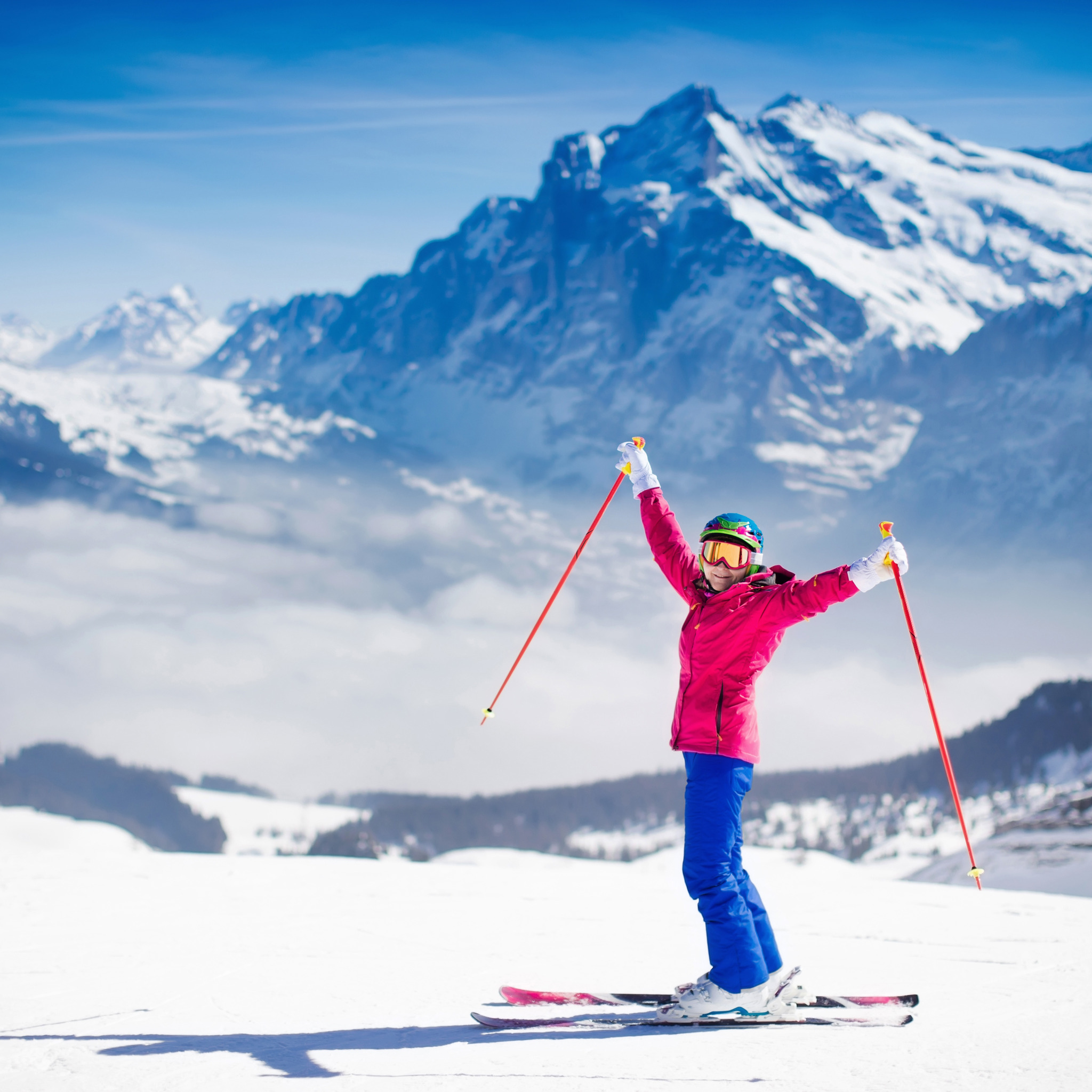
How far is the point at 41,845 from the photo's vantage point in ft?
344

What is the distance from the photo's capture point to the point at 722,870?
5.86m

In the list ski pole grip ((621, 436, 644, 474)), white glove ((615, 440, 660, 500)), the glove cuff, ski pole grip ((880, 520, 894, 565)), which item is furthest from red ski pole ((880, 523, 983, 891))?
ski pole grip ((621, 436, 644, 474))

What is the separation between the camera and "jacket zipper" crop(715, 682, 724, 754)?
5941mm

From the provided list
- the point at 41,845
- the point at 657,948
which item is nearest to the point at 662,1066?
the point at 657,948

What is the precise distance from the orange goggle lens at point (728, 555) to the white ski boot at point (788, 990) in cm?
245

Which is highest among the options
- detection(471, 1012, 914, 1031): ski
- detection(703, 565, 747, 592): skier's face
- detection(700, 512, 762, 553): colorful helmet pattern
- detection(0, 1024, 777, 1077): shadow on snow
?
detection(700, 512, 762, 553): colorful helmet pattern

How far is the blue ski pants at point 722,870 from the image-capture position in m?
5.82

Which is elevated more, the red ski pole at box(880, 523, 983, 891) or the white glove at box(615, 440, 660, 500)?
the white glove at box(615, 440, 660, 500)

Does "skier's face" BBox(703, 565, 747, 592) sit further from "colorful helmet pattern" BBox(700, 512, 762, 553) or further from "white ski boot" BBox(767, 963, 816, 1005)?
"white ski boot" BBox(767, 963, 816, 1005)

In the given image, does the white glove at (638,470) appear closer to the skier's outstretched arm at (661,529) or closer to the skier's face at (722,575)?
the skier's outstretched arm at (661,529)

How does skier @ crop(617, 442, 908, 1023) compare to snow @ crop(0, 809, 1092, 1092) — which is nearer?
snow @ crop(0, 809, 1092, 1092)

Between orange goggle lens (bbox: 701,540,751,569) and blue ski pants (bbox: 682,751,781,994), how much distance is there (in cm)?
117

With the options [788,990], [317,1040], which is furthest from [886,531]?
[317,1040]

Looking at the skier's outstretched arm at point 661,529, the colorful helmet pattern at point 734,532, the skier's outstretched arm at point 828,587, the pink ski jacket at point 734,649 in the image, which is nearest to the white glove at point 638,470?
the skier's outstretched arm at point 661,529
